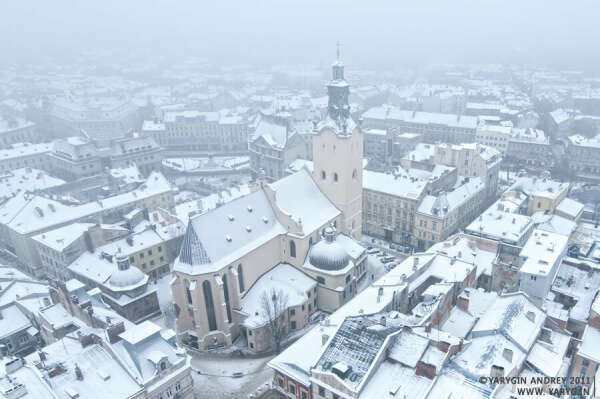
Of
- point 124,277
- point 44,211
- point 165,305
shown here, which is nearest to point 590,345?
point 165,305

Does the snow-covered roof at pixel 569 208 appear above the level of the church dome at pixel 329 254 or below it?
below

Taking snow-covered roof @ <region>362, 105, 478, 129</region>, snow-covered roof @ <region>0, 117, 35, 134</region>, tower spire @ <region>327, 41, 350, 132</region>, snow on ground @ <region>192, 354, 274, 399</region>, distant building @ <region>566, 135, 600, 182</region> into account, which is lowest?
snow on ground @ <region>192, 354, 274, 399</region>

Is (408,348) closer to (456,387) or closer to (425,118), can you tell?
(456,387)

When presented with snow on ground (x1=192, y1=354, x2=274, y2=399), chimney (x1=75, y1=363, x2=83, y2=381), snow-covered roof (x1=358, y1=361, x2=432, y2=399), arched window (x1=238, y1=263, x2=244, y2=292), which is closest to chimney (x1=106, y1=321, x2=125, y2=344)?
chimney (x1=75, y1=363, x2=83, y2=381)

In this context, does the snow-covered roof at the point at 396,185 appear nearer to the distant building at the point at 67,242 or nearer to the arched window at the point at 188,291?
the arched window at the point at 188,291

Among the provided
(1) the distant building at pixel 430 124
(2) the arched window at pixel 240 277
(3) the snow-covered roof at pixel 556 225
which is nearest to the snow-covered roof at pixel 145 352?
(2) the arched window at pixel 240 277

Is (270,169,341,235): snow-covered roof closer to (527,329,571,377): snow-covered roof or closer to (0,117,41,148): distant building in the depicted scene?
(527,329,571,377): snow-covered roof
